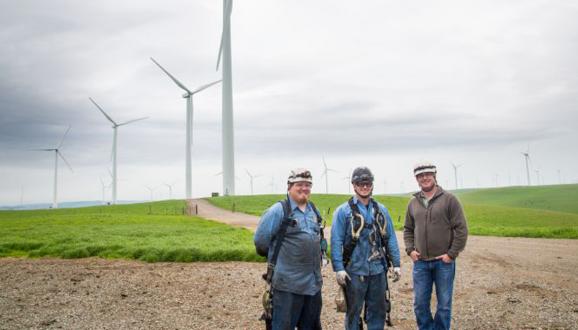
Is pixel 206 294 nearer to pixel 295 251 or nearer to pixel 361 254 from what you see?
pixel 361 254

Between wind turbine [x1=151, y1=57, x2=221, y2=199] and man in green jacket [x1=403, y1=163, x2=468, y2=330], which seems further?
wind turbine [x1=151, y1=57, x2=221, y2=199]

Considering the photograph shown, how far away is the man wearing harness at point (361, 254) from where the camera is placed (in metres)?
6.13

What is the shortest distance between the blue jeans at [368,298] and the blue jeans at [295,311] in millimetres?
686

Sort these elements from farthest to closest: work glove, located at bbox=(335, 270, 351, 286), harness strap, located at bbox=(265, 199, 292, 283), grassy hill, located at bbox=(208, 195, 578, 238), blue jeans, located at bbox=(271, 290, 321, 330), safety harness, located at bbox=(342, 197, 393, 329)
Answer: grassy hill, located at bbox=(208, 195, 578, 238)
safety harness, located at bbox=(342, 197, 393, 329)
work glove, located at bbox=(335, 270, 351, 286)
harness strap, located at bbox=(265, 199, 292, 283)
blue jeans, located at bbox=(271, 290, 321, 330)

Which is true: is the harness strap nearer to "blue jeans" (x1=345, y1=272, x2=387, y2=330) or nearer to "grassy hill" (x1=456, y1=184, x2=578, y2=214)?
"blue jeans" (x1=345, y1=272, x2=387, y2=330)

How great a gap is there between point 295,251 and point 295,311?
741mm

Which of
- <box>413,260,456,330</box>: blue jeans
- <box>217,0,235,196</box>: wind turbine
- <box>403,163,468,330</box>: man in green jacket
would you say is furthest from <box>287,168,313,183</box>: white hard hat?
<box>217,0,235,196</box>: wind turbine

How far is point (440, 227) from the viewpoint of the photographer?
22.1 ft

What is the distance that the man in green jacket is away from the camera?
6633mm

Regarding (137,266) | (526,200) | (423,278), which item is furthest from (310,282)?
(526,200)

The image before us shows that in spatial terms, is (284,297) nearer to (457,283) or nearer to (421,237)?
(421,237)

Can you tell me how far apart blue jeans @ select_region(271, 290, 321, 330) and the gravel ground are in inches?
114

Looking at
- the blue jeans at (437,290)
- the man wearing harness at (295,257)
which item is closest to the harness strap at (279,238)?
the man wearing harness at (295,257)

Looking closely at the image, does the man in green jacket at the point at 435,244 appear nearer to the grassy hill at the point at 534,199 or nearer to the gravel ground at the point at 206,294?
the gravel ground at the point at 206,294
